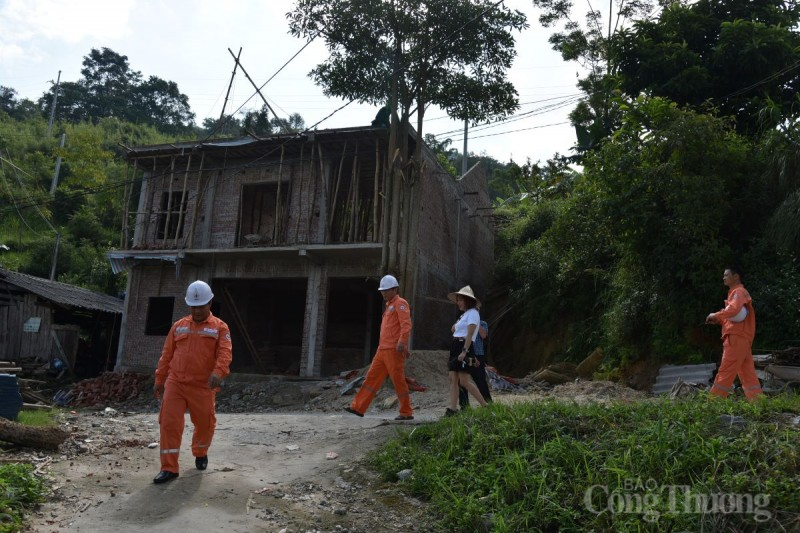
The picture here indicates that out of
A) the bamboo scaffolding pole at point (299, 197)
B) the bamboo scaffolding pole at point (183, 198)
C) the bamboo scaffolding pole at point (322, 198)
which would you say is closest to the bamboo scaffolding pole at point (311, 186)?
the bamboo scaffolding pole at point (322, 198)

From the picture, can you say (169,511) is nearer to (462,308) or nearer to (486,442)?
(486,442)

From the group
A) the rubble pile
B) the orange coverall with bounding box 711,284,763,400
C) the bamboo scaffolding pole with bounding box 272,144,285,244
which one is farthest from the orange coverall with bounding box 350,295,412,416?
the bamboo scaffolding pole with bounding box 272,144,285,244

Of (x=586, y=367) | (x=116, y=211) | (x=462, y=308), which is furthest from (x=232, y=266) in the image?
(x=116, y=211)

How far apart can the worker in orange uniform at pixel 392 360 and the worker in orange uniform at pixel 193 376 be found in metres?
2.33

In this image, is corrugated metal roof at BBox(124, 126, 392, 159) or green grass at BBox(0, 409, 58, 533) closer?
green grass at BBox(0, 409, 58, 533)

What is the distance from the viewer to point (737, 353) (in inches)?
274

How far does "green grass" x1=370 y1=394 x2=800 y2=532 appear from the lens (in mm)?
3838

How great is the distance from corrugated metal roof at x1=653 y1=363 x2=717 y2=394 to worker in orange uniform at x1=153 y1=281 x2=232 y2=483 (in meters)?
8.05

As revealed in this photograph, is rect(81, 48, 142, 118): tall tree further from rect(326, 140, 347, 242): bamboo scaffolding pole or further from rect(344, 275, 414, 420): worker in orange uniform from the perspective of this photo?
rect(344, 275, 414, 420): worker in orange uniform

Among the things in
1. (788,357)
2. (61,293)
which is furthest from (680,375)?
(61,293)

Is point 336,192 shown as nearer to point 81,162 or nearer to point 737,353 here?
point 737,353

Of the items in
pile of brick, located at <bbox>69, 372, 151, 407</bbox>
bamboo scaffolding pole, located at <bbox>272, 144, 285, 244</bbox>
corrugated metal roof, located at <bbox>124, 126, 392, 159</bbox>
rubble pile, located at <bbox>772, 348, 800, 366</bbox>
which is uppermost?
corrugated metal roof, located at <bbox>124, 126, 392, 159</bbox>

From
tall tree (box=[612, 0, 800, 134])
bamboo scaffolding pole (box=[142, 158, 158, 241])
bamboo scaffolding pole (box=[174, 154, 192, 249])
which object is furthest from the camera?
bamboo scaffolding pole (box=[142, 158, 158, 241])

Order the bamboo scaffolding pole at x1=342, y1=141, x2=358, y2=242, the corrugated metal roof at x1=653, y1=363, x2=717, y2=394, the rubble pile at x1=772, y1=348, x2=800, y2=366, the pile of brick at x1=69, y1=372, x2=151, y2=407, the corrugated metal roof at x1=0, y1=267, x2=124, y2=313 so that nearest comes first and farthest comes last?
the rubble pile at x1=772, y1=348, x2=800, y2=366, the corrugated metal roof at x1=653, y1=363, x2=717, y2=394, the pile of brick at x1=69, y1=372, x2=151, y2=407, the bamboo scaffolding pole at x1=342, y1=141, x2=358, y2=242, the corrugated metal roof at x1=0, y1=267, x2=124, y2=313
